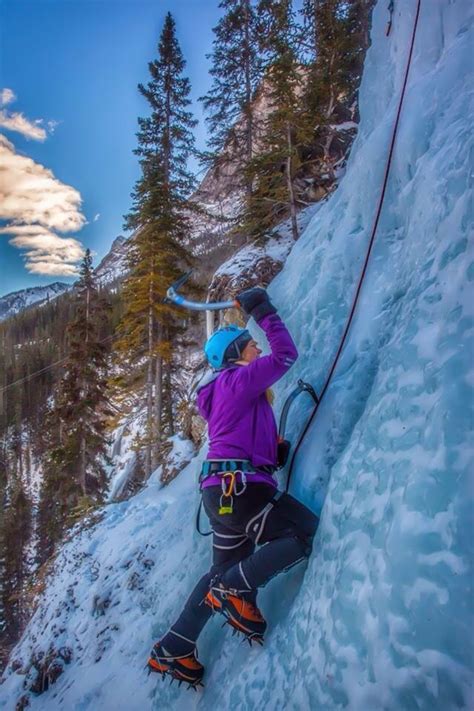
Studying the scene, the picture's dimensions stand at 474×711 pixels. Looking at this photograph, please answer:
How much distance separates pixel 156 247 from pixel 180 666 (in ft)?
48.6

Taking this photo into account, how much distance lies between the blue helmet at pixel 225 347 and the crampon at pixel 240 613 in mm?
1643

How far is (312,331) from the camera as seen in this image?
4.11 meters

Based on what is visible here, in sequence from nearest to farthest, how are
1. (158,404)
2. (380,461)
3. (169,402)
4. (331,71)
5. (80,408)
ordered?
(380,461)
(331,71)
(158,404)
(169,402)
(80,408)

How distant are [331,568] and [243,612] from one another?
2.77 ft

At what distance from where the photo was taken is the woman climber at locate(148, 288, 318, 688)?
2.74 meters

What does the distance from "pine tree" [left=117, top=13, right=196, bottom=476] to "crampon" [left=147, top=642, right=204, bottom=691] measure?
12.0 metres

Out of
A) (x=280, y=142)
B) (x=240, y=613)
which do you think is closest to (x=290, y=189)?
(x=280, y=142)

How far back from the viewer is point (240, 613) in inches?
107

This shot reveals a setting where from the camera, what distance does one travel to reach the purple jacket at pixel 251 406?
307cm

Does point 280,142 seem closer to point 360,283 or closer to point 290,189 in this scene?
point 290,189

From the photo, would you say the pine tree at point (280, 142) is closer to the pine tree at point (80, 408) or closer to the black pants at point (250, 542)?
the black pants at point (250, 542)

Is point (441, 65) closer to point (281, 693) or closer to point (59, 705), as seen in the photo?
point (281, 693)

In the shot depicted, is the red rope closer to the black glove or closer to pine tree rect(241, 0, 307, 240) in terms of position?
the black glove

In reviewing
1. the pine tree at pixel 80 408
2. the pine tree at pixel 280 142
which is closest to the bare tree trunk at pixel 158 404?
the pine tree at pixel 80 408
